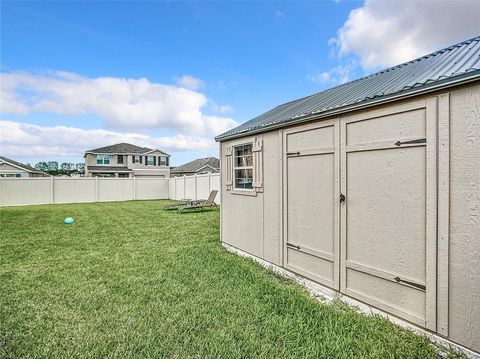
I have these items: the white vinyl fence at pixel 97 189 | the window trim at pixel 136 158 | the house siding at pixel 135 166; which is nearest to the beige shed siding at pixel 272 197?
the white vinyl fence at pixel 97 189

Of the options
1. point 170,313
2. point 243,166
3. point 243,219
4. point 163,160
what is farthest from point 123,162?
→ point 170,313

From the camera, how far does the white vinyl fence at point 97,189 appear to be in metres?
15.7

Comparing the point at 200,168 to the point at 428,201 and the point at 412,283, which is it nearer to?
the point at 412,283

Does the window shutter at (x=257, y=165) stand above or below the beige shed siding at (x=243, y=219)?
above

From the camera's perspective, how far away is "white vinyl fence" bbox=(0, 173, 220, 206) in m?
15.7

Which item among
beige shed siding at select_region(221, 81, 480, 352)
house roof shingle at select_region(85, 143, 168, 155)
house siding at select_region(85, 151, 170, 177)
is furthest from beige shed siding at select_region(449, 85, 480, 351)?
house roof shingle at select_region(85, 143, 168, 155)

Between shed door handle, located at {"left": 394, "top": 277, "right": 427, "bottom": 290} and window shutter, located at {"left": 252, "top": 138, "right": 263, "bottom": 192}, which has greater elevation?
window shutter, located at {"left": 252, "top": 138, "right": 263, "bottom": 192}

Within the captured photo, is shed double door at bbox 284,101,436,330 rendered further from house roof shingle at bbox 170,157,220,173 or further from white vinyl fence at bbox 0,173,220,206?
house roof shingle at bbox 170,157,220,173

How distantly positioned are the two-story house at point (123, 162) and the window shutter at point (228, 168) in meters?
30.8

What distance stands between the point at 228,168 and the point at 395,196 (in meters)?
3.69

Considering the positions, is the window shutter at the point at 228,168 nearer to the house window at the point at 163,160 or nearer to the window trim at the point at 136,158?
the window trim at the point at 136,158

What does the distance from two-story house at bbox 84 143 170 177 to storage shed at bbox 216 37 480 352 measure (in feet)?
109

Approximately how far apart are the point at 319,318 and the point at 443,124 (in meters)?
2.25

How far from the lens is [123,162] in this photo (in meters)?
36.9
